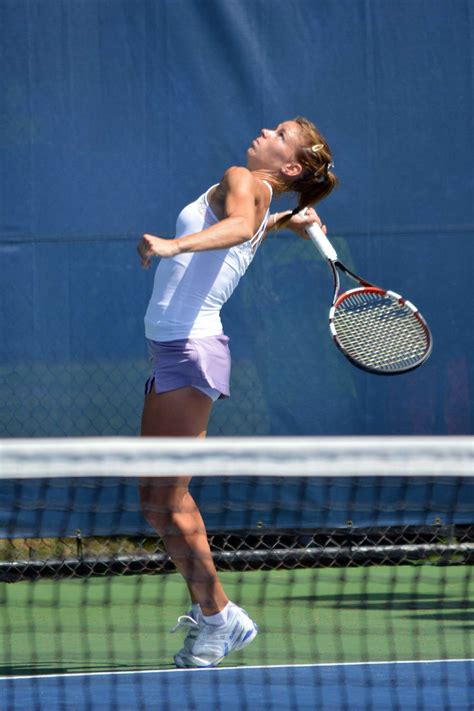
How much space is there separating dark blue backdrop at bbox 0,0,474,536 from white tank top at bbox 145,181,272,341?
1510 millimetres

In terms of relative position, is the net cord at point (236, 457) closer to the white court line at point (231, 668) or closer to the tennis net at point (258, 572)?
the tennis net at point (258, 572)

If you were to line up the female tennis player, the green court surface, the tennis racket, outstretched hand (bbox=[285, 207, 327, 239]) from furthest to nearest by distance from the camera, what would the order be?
the tennis racket < outstretched hand (bbox=[285, 207, 327, 239]) < the green court surface < the female tennis player

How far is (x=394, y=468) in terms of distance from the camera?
2609 millimetres

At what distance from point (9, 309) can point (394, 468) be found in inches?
102

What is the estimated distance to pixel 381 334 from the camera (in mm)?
4266

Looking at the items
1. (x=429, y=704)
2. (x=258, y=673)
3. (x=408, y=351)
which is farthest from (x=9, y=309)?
(x=429, y=704)

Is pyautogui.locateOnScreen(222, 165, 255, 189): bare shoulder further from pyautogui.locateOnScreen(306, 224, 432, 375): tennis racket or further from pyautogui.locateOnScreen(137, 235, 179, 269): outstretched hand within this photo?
pyautogui.locateOnScreen(306, 224, 432, 375): tennis racket

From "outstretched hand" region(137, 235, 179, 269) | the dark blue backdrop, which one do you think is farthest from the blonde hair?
the dark blue backdrop

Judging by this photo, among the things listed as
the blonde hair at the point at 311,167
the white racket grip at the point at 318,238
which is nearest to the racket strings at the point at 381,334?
the white racket grip at the point at 318,238

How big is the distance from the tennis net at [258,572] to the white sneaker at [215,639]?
0.15 ft

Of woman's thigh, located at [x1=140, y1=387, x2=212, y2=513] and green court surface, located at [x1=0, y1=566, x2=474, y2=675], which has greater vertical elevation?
woman's thigh, located at [x1=140, y1=387, x2=212, y2=513]

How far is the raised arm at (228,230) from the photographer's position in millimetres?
3037

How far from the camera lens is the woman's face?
139 inches

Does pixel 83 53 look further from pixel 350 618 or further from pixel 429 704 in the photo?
pixel 429 704
